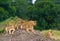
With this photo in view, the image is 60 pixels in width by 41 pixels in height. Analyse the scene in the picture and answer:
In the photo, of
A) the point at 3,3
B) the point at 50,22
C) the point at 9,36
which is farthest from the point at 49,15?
the point at 9,36

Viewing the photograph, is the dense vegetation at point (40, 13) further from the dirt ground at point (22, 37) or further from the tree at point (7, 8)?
the dirt ground at point (22, 37)

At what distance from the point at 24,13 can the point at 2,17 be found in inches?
43.6

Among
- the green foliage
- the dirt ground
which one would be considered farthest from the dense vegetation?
the dirt ground

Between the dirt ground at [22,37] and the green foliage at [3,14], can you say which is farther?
the green foliage at [3,14]

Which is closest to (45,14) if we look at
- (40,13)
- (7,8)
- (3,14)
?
(40,13)

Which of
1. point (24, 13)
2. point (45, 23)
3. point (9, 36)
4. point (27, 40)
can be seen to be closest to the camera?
point (27, 40)

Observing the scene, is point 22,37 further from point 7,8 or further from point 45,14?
point 7,8

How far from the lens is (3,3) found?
13.8 m

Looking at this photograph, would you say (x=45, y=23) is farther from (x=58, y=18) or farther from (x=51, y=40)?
(x=51, y=40)

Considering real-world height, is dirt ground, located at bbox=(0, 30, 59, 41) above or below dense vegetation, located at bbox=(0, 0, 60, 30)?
above

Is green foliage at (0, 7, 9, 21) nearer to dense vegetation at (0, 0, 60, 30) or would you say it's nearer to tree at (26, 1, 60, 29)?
dense vegetation at (0, 0, 60, 30)

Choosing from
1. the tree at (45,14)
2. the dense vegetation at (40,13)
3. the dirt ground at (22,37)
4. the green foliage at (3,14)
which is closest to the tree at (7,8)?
the dense vegetation at (40,13)

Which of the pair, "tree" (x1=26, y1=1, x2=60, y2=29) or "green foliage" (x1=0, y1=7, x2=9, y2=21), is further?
"green foliage" (x1=0, y1=7, x2=9, y2=21)

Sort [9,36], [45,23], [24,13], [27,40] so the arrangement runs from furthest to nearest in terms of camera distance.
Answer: [24,13], [45,23], [9,36], [27,40]
